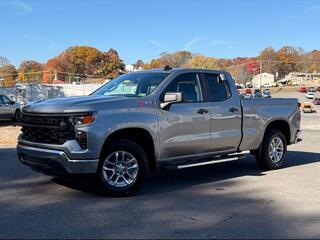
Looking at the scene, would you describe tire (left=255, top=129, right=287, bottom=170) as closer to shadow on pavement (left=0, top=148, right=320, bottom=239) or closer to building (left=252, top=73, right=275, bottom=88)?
shadow on pavement (left=0, top=148, right=320, bottom=239)

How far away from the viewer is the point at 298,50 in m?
186

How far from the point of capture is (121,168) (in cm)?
699

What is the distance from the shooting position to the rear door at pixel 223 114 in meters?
8.22

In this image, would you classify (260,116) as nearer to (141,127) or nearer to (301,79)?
(141,127)

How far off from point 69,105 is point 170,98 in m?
1.60

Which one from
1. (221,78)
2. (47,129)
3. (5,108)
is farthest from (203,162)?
(5,108)

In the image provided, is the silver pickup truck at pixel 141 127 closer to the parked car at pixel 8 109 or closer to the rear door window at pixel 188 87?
the rear door window at pixel 188 87

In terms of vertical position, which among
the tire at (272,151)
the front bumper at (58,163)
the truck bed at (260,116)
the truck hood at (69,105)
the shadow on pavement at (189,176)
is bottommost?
the shadow on pavement at (189,176)

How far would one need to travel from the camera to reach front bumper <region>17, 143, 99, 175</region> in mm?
6516

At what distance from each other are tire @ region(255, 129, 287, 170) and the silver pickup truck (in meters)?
0.18

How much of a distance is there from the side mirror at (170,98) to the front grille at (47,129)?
1591mm

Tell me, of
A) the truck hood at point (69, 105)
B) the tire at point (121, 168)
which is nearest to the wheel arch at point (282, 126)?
the tire at point (121, 168)

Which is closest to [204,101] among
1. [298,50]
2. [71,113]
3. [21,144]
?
[71,113]

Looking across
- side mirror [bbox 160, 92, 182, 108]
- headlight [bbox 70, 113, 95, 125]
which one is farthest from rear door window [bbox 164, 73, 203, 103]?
headlight [bbox 70, 113, 95, 125]
